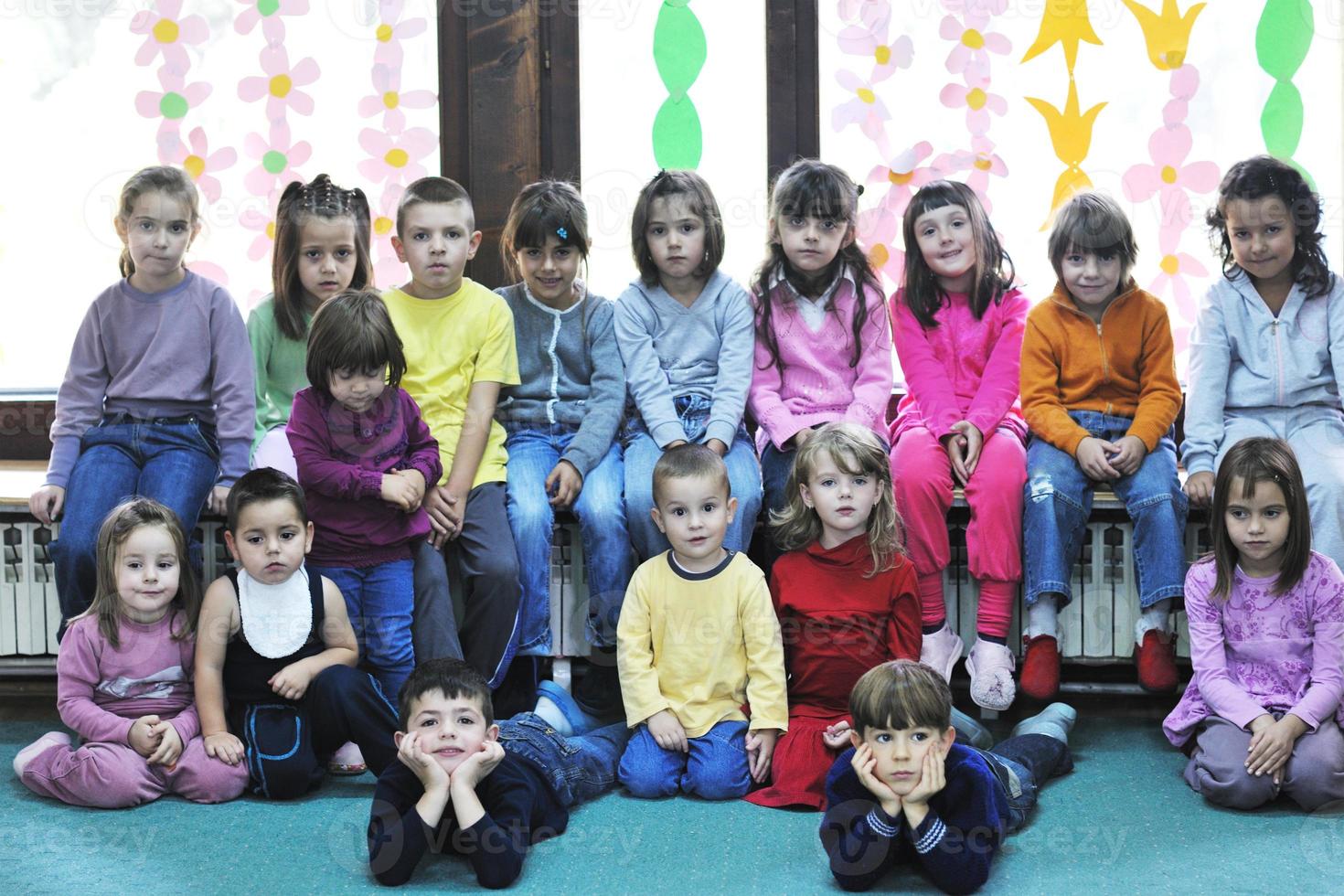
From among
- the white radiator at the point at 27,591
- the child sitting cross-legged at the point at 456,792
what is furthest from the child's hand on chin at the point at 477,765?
the white radiator at the point at 27,591

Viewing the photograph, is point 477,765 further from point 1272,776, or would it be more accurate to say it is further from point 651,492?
point 1272,776

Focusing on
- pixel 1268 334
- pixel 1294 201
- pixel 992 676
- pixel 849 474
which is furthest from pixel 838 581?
pixel 1294 201

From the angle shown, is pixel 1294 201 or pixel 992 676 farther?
pixel 1294 201

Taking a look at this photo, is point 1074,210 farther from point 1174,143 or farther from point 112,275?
point 112,275

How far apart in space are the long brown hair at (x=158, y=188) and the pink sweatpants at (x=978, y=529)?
62.5 inches

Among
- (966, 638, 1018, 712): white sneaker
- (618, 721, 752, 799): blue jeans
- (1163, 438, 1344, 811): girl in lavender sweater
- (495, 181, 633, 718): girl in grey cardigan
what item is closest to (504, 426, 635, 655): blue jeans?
(495, 181, 633, 718): girl in grey cardigan

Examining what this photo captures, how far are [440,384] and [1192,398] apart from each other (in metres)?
1.62

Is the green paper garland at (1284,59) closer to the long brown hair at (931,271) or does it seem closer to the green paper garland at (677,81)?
the long brown hair at (931,271)

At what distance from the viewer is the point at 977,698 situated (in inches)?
106

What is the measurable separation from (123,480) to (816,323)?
1.51 m

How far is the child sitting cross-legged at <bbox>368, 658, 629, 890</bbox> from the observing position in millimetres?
2010

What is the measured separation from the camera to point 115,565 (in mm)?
2451

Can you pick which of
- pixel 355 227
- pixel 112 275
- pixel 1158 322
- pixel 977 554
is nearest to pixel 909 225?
pixel 1158 322

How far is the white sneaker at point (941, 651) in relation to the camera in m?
2.74
